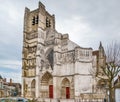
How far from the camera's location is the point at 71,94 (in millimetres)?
43656

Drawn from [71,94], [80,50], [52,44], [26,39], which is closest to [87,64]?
[80,50]

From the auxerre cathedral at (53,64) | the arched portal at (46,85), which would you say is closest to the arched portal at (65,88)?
the auxerre cathedral at (53,64)

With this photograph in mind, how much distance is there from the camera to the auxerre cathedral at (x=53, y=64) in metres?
42.5

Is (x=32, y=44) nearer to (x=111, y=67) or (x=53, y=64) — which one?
(x=53, y=64)

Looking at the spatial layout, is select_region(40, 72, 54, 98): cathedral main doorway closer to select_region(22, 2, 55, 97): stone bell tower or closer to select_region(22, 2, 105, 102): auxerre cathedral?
select_region(22, 2, 105, 102): auxerre cathedral

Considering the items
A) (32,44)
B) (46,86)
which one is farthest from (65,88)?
(32,44)

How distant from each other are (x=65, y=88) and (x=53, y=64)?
560cm

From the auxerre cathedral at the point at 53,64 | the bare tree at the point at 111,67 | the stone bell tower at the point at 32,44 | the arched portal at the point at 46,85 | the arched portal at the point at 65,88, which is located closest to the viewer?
the bare tree at the point at 111,67

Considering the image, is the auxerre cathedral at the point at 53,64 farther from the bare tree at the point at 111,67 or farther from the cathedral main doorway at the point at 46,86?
the bare tree at the point at 111,67

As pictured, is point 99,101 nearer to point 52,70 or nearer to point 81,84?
point 81,84

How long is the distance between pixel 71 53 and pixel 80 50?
8.18ft

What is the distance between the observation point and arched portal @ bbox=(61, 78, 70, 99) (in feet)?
148

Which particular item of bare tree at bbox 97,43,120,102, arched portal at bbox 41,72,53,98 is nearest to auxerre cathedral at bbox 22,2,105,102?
arched portal at bbox 41,72,53,98

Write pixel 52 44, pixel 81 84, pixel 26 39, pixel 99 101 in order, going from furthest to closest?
pixel 26 39, pixel 52 44, pixel 81 84, pixel 99 101
